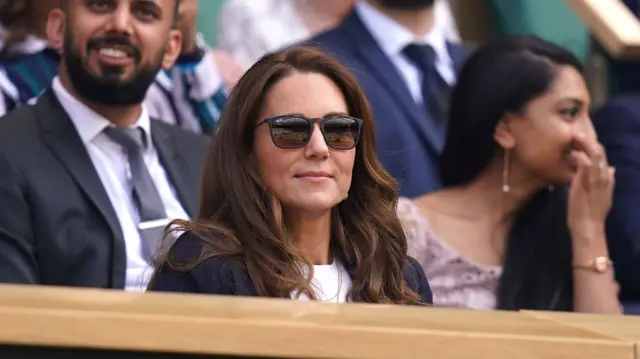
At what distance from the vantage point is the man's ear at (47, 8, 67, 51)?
380 centimetres

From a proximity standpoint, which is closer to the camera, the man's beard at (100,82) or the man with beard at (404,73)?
the man's beard at (100,82)

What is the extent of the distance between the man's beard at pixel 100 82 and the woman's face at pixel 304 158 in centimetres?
93

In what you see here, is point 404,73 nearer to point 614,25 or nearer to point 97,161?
point 614,25

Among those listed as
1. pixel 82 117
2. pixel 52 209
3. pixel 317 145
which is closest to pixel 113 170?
pixel 82 117

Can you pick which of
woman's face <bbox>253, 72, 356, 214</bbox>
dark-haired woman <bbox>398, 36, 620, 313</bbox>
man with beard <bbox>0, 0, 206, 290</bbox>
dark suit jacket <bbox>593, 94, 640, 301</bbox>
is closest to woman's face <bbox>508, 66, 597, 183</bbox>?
dark-haired woman <bbox>398, 36, 620, 313</bbox>

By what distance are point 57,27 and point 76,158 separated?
46cm

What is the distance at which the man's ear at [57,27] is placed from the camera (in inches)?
150

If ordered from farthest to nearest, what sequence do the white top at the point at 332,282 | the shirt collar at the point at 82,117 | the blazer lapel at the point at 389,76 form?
1. the blazer lapel at the point at 389,76
2. the shirt collar at the point at 82,117
3. the white top at the point at 332,282

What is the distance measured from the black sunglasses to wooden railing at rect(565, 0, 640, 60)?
2.10 metres

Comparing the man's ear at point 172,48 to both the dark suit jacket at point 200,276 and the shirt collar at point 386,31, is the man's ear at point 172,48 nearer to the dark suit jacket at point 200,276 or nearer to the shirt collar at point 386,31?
the shirt collar at point 386,31

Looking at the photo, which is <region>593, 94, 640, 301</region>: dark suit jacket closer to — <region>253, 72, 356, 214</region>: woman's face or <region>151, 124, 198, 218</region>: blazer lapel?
<region>151, 124, 198, 218</region>: blazer lapel

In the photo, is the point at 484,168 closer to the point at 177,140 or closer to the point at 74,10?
the point at 177,140

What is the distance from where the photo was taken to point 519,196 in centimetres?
406

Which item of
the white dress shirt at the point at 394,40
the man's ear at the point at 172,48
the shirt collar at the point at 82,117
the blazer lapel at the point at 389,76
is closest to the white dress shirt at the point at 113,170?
the shirt collar at the point at 82,117
